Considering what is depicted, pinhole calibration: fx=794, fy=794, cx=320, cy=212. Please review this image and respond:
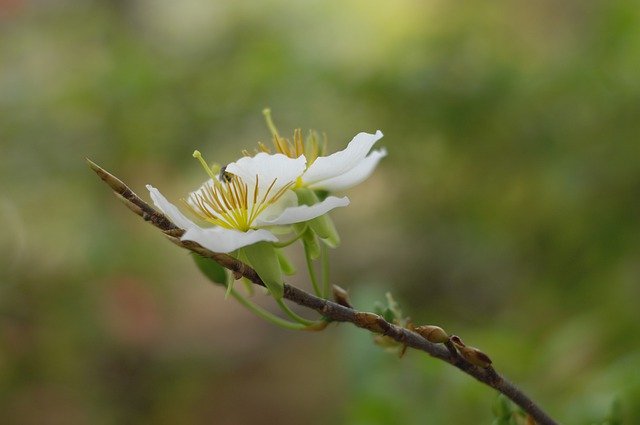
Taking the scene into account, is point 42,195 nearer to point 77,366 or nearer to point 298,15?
point 77,366

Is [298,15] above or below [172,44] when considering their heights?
above

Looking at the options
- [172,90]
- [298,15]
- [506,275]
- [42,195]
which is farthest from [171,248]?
[506,275]

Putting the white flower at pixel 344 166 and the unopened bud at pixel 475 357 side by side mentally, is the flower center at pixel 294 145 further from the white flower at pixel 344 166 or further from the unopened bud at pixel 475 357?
the unopened bud at pixel 475 357

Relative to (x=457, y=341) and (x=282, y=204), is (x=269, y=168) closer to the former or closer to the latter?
(x=282, y=204)

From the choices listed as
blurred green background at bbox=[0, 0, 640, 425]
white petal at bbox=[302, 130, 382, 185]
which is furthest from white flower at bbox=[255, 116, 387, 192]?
blurred green background at bbox=[0, 0, 640, 425]

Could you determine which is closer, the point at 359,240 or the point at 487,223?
the point at 487,223

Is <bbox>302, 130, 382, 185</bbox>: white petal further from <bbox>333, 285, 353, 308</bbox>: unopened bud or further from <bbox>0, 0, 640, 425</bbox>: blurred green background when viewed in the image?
<bbox>0, 0, 640, 425</bbox>: blurred green background
